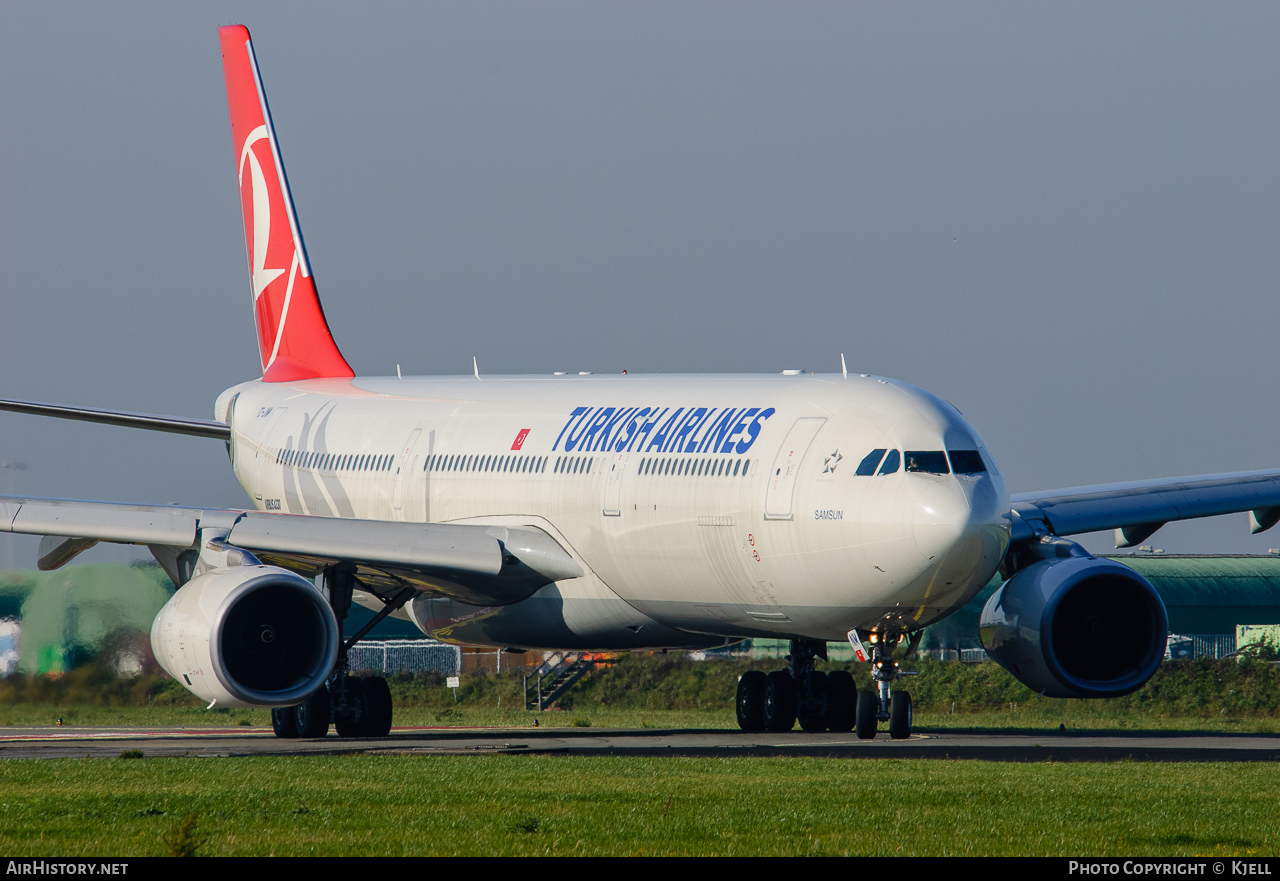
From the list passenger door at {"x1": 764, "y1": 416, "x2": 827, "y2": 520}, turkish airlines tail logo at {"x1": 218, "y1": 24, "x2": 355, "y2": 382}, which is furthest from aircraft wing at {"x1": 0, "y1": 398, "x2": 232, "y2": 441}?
passenger door at {"x1": 764, "y1": 416, "x2": 827, "y2": 520}

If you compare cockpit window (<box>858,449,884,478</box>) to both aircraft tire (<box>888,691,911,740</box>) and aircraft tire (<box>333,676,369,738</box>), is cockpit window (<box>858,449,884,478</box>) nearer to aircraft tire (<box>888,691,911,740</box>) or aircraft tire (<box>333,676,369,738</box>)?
aircraft tire (<box>888,691,911,740</box>)

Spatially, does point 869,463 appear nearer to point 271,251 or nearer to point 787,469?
point 787,469

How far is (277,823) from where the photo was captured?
47.4 ft

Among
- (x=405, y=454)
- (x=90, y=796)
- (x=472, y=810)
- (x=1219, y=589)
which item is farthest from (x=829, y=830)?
(x=1219, y=589)

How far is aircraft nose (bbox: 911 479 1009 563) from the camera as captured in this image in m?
20.3

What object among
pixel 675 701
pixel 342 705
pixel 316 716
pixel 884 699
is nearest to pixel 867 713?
pixel 884 699

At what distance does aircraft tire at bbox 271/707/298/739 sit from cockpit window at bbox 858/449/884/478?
29.9 feet

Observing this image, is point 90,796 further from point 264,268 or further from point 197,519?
point 264,268

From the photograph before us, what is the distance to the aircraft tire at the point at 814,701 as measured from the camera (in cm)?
2700

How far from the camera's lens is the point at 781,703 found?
27094 mm

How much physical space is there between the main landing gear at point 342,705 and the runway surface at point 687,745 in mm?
251

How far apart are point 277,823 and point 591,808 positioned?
2.40 meters

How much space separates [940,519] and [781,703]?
7380 mm

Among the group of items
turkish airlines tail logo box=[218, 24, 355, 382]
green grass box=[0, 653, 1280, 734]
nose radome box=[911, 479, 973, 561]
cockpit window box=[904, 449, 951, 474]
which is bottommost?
green grass box=[0, 653, 1280, 734]
